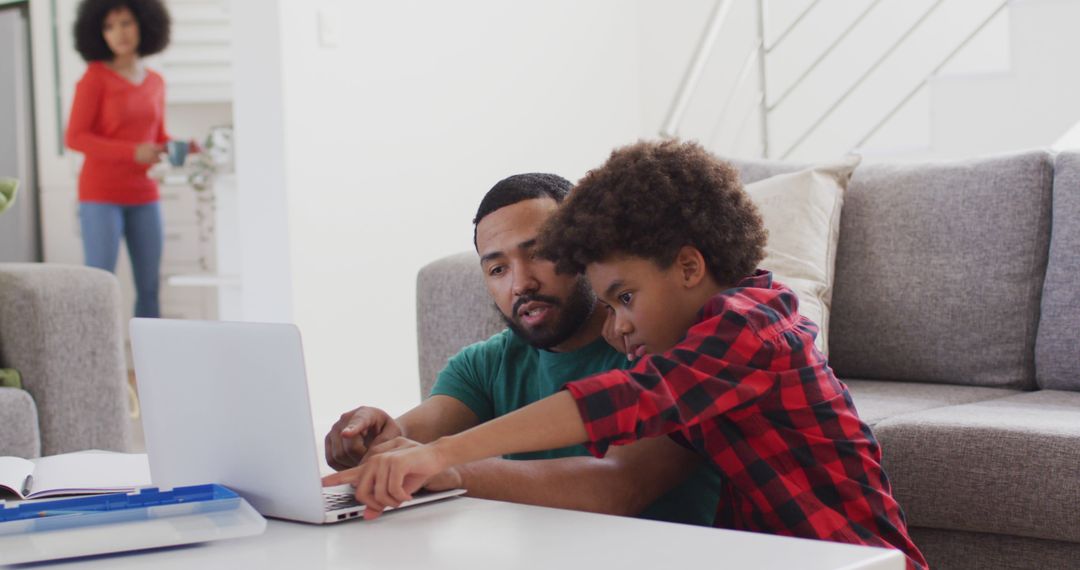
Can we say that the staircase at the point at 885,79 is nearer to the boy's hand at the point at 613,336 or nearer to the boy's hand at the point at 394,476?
the boy's hand at the point at 613,336

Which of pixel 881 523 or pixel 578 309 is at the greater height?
pixel 578 309

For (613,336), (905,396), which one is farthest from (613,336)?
(905,396)

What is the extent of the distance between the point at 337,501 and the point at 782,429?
39cm

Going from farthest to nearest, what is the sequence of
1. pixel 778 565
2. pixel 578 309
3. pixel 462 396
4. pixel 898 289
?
pixel 898 289 → pixel 462 396 → pixel 578 309 → pixel 778 565

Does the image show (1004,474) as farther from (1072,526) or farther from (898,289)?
(898,289)

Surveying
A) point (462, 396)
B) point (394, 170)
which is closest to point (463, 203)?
point (394, 170)

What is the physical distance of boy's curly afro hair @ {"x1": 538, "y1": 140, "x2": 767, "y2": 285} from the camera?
1134 mm

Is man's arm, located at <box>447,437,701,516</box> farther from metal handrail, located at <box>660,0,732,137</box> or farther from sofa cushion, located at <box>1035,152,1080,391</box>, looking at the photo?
metal handrail, located at <box>660,0,732,137</box>

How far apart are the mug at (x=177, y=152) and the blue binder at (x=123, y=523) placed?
2.96m

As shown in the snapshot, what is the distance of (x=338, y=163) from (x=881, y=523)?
2.51 m

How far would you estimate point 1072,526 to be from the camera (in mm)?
1504

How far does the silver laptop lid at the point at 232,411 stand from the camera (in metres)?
0.90

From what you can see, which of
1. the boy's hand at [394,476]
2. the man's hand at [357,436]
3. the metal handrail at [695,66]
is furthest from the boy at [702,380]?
the metal handrail at [695,66]

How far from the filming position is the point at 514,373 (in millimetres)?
1476
